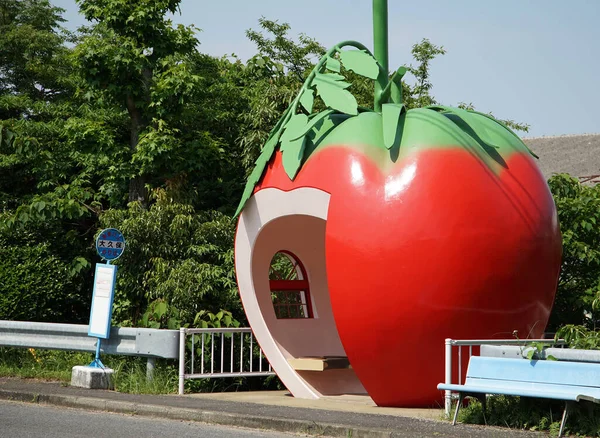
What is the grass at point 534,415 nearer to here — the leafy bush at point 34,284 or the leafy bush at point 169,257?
the leafy bush at point 169,257

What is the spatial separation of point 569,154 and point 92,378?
27184 mm

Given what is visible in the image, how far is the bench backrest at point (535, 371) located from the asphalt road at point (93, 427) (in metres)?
1.97

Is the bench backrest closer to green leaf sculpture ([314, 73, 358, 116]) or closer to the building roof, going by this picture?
green leaf sculpture ([314, 73, 358, 116])

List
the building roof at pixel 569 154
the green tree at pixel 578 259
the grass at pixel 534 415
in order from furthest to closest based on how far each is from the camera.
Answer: the building roof at pixel 569 154, the green tree at pixel 578 259, the grass at pixel 534 415

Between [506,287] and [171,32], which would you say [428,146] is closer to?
[506,287]

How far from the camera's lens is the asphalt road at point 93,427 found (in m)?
7.89

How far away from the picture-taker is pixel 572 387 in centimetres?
754

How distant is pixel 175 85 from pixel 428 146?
773 centimetres

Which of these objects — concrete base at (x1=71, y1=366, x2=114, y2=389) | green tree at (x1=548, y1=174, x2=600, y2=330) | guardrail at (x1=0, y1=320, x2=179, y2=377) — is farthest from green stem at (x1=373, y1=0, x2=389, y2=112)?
concrete base at (x1=71, y1=366, x2=114, y2=389)

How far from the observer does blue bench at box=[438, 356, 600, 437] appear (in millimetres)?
7404

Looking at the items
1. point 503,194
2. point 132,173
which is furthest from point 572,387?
point 132,173

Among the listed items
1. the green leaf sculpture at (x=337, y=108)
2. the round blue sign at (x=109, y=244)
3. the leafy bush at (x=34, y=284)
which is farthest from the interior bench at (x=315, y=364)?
the leafy bush at (x=34, y=284)

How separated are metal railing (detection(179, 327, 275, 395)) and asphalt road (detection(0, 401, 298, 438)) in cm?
213

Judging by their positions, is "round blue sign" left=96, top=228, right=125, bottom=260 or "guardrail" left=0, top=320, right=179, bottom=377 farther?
"round blue sign" left=96, top=228, right=125, bottom=260
